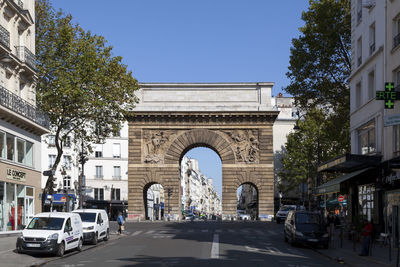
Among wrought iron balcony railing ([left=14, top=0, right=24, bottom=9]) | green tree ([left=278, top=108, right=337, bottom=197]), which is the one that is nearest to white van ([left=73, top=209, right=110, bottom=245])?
wrought iron balcony railing ([left=14, top=0, right=24, bottom=9])

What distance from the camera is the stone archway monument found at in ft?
209

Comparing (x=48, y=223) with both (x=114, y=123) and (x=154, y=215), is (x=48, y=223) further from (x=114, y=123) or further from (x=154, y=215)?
(x=154, y=215)

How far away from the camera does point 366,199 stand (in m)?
33.3

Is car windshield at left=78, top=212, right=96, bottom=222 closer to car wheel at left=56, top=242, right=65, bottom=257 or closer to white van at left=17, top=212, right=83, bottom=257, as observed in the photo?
white van at left=17, top=212, right=83, bottom=257

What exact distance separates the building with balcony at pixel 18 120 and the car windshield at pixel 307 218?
1479 centimetres

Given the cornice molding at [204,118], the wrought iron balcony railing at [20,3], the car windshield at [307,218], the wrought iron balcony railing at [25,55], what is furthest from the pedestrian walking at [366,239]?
the cornice molding at [204,118]

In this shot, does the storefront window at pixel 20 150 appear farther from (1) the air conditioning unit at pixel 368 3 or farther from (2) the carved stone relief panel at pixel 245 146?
(2) the carved stone relief panel at pixel 245 146

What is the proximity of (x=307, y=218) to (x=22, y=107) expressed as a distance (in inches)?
641

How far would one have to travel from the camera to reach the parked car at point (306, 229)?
27.7 m

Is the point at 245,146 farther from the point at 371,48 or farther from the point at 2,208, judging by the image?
the point at 2,208

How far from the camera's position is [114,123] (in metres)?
40.3

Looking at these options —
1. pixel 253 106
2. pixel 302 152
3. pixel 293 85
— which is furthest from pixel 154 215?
pixel 293 85

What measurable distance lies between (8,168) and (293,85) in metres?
21.2

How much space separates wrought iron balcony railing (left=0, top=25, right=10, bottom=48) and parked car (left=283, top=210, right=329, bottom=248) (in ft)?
54.3
